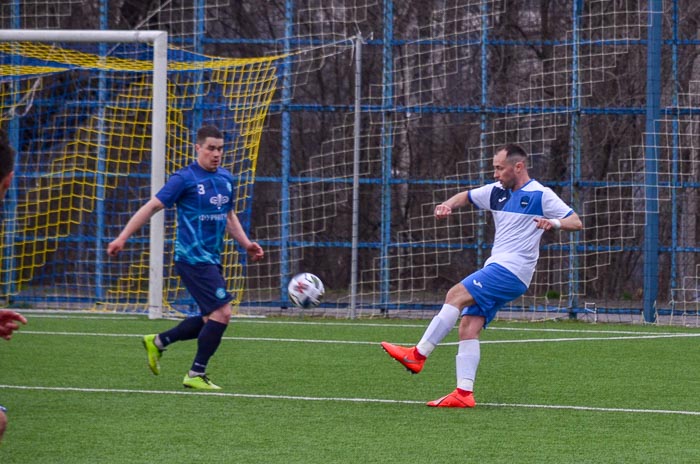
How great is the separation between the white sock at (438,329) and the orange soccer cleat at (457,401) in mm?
411

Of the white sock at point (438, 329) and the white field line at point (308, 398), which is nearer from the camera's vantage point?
the white field line at point (308, 398)

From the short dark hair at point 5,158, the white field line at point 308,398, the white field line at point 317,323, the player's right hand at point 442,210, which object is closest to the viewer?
the short dark hair at point 5,158

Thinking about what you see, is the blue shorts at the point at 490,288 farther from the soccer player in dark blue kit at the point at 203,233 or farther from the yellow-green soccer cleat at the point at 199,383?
the yellow-green soccer cleat at the point at 199,383

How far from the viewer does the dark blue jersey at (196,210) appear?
8.28 m

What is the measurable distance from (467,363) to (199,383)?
1.80m

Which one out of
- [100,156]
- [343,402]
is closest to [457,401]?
[343,402]

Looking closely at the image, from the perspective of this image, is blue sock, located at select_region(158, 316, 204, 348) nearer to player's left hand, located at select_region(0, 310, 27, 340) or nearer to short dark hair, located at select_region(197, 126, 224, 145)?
short dark hair, located at select_region(197, 126, 224, 145)

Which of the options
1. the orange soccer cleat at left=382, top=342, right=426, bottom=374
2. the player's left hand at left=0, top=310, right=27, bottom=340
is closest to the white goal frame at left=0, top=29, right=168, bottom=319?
the orange soccer cleat at left=382, top=342, right=426, bottom=374

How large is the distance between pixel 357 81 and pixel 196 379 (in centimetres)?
679

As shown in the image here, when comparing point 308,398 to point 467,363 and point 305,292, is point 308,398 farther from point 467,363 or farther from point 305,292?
point 305,292

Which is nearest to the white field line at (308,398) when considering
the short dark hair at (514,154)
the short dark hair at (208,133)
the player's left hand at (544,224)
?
the player's left hand at (544,224)

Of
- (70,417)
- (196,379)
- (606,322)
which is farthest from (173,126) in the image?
(70,417)

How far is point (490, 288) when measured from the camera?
25.5ft

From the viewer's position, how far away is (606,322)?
14484mm
